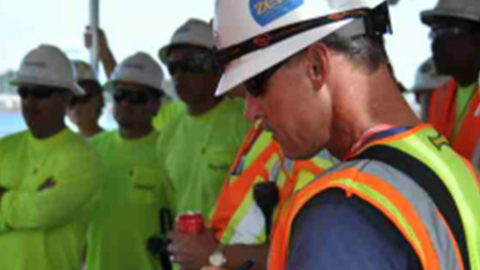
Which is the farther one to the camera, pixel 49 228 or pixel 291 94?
pixel 49 228

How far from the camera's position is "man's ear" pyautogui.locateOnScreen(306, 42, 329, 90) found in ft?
3.63

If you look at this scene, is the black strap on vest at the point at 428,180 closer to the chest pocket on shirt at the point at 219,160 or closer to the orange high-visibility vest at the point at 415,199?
the orange high-visibility vest at the point at 415,199

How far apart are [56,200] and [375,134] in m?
2.20

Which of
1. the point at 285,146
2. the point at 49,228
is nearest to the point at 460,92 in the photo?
the point at 49,228

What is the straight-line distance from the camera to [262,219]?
84.5 inches

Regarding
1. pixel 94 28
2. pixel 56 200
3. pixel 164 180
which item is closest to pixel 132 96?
pixel 164 180

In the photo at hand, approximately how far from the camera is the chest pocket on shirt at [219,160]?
10.8 ft

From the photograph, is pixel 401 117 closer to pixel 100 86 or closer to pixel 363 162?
pixel 363 162

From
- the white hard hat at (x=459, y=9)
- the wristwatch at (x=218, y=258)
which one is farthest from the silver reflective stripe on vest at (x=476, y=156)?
the wristwatch at (x=218, y=258)

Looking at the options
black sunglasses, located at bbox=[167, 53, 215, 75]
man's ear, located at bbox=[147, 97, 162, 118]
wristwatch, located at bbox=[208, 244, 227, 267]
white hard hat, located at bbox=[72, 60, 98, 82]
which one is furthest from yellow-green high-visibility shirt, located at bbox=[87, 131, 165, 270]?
wristwatch, located at bbox=[208, 244, 227, 267]

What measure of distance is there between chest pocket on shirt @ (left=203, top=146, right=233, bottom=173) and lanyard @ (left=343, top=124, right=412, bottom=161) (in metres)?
2.16

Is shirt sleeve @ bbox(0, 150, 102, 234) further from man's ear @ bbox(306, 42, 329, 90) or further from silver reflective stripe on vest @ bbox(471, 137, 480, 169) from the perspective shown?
man's ear @ bbox(306, 42, 329, 90)

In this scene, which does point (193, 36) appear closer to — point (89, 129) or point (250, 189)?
point (89, 129)

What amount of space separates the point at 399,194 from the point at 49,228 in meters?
2.42
